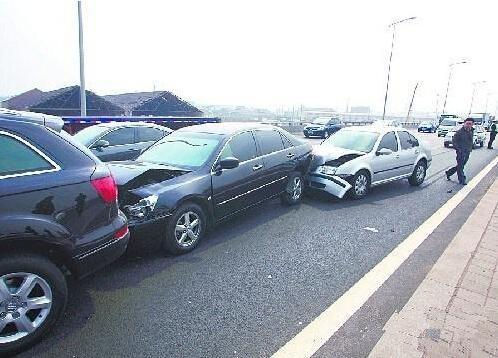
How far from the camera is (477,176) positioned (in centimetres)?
1124

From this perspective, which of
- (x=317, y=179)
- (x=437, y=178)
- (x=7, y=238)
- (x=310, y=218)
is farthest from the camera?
(x=437, y=178)

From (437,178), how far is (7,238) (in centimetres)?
1082

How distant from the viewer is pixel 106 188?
3.18m

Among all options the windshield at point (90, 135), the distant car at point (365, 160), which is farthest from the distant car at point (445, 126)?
the windshield at point (90, 135)

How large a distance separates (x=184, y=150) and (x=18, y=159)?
112 inches

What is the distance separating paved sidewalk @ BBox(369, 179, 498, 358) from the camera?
282cm

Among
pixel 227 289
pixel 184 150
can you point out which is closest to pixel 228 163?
pixel 184 150

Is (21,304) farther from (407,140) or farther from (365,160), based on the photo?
(407,140)

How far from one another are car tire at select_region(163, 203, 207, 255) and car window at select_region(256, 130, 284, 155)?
1875 millimetres

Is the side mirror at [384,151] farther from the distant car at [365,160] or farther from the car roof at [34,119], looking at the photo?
the car roof at [34,119]

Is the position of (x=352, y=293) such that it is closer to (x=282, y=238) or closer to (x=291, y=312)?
(x=291, y=312)

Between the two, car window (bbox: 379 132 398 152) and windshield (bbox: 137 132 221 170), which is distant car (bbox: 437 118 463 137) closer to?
car window (bbox: 379 132 398 152)

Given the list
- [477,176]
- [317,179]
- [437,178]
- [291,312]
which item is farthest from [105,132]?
[477,176]

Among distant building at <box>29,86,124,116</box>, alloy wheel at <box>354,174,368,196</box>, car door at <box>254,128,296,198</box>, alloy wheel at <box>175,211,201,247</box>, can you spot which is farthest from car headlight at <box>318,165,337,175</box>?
distant building at <box>29,86,124,116</box>
